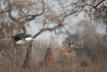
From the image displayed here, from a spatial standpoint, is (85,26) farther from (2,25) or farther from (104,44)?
(2,25)

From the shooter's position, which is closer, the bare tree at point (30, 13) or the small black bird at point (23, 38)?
the small black bird at point (23, 38)

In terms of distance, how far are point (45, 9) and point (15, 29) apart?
4.24 metres

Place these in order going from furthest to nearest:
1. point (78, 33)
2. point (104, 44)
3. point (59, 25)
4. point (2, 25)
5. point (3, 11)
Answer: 1. point (78, 33)
2. point (104, 44)
3. point (59, 25)
4. point (3, 11)
5. point (2, 25)

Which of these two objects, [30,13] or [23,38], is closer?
[23,38]

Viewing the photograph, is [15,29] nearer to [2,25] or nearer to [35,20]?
[2,25]

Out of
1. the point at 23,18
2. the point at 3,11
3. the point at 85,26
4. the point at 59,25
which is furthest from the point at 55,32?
the point at 85,26

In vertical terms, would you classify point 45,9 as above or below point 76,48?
above

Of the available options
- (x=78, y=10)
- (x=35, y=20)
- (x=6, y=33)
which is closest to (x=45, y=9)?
(x=35, y=20)

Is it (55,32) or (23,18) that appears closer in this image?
(23,18)

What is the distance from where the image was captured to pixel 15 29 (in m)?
20.7

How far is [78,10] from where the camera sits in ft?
35.2

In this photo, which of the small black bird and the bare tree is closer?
the small black bird

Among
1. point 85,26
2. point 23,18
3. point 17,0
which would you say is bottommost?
point 85,26

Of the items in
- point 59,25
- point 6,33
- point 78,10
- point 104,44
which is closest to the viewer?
point 78,10
